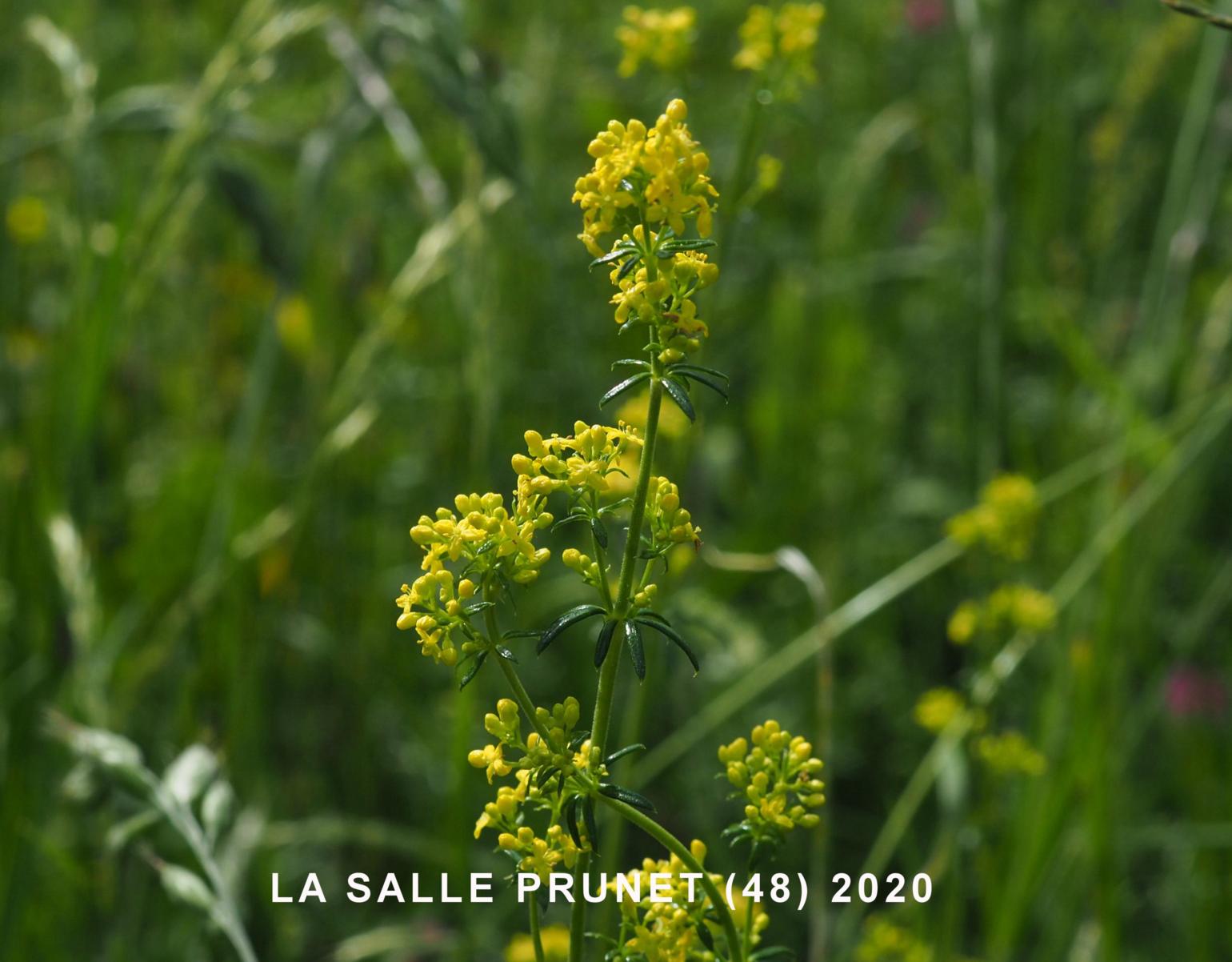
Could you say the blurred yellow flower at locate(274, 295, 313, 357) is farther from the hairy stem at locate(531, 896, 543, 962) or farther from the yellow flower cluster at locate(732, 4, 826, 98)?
the hairy stem at locate(531, 896, 543, 962)

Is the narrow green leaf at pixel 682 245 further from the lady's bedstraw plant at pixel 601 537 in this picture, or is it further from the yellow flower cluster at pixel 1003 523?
the yellow flower cluster at pixel 1003 523

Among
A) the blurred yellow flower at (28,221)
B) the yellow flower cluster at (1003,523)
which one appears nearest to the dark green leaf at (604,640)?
the yellow flower cluster at (1003,523)

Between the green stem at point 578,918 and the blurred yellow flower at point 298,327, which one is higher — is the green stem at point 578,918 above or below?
below

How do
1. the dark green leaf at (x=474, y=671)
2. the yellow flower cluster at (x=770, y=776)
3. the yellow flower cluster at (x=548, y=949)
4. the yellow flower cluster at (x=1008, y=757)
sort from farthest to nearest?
the yellow flower cluster at (x=1008, y=757)
the yellow flower cluster at (x=548, y=949)
the yellow flower cluster at (x=770, y=776)
the dark green leaf at (x=474, y=671)

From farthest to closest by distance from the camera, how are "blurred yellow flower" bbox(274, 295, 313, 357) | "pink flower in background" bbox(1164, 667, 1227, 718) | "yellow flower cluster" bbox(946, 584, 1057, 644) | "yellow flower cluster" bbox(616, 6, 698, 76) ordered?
"blurred yellow flower" bbox(274, 295, 313, 357) → "pink flower in background" bbox(1164, 667, 1227, 718) → "yellow flower cluster" bbox(946, 584, 1057, 644) → "yellow flower cluster" bbox(616, 6, 698, 76)

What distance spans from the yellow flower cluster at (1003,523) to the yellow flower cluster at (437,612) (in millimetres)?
1495

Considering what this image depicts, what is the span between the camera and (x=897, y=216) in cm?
455

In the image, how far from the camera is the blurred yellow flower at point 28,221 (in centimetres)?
359

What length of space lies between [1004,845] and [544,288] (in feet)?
6.58

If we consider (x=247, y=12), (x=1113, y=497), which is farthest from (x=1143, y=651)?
(x=247, y=12)

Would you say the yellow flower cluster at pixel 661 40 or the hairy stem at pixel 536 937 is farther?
the yellow flower cluster at pixel 661 40

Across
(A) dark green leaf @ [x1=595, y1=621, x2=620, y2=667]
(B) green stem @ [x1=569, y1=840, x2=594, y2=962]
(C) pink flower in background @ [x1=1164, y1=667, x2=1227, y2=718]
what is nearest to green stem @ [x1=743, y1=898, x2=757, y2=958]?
(B) green stem @ [x1=569, y1=840, x2=594, y2=962]

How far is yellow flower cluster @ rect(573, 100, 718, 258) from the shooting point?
2.97 feet

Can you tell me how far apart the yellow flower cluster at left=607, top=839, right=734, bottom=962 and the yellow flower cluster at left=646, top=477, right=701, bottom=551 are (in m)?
0.23
